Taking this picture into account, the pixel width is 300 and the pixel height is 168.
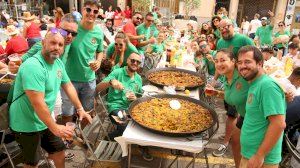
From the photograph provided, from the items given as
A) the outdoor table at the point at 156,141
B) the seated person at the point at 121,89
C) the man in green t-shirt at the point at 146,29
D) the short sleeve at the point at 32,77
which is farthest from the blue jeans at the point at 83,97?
the man in green t-shirt at the point at 146,29

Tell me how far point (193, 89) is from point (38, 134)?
8.73 ft

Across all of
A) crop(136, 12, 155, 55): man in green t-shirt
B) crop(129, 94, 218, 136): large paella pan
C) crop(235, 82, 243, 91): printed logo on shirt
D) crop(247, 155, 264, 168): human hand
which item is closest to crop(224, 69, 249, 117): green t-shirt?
crop(235, 82, 243, 91): printed logo on shirt

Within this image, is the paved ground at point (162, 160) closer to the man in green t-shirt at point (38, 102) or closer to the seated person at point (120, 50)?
the man in green t-shirt at point (38, 102)

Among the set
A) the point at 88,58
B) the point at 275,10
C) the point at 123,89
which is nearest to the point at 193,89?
the point at 123,89

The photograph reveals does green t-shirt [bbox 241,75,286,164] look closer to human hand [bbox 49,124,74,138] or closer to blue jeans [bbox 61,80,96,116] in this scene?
human hand [bbox 49,124,74,138]

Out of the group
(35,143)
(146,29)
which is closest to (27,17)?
(146,29)

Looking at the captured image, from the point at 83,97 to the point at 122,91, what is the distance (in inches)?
30.4

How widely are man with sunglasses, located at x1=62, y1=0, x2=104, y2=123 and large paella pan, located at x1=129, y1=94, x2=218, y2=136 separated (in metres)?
1.10

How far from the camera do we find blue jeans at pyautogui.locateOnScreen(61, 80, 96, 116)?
4.53 meters

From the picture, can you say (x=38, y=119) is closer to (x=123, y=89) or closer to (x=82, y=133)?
(x=82, y=133)

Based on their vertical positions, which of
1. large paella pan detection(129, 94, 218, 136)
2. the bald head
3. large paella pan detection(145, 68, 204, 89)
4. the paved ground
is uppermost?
the bald head

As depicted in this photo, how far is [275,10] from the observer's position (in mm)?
21641

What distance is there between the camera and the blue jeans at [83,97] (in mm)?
4531

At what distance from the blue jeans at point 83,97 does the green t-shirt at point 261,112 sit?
8.75 feet
